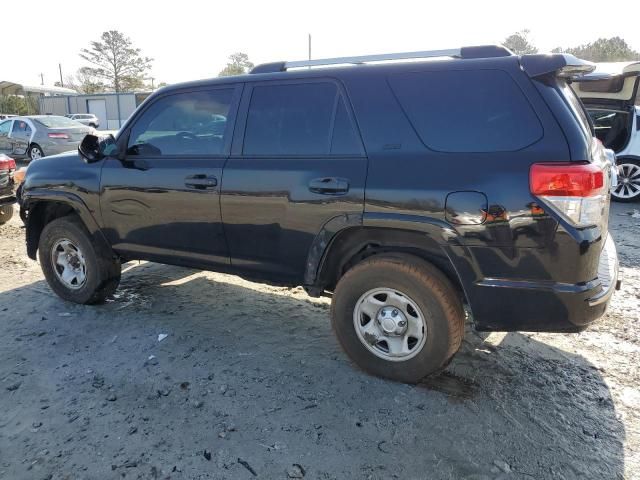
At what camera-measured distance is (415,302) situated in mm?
2941

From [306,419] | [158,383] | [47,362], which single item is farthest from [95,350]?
[306,419]

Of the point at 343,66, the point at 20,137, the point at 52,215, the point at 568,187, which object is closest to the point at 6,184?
the point at 52,215

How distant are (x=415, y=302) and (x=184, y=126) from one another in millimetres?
2254

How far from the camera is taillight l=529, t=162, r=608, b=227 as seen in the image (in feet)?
8.11

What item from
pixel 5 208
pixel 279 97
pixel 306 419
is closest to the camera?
pixel 306 419

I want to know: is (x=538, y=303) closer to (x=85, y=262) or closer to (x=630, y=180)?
(x=85, y=262)

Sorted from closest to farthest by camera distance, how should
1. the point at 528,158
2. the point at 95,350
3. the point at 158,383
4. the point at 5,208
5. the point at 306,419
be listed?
the point at 528,158 → the point at 306,419 → the point at 158,383 → the point at 95,350 → the point at 5,208

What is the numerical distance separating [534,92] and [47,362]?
3.60m

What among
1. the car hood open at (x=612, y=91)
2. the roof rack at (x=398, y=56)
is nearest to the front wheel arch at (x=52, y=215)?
the roof rack at (x=398, y=56)

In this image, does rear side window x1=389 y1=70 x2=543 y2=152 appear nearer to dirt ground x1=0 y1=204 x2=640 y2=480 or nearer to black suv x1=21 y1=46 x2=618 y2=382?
black suv x1=21 y1=46 x2=618 y2=382

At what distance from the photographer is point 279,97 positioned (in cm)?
339

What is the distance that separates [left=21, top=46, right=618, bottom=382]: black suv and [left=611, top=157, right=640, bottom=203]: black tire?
258 inches

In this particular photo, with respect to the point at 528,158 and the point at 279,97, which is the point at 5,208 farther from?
the point at 528,158

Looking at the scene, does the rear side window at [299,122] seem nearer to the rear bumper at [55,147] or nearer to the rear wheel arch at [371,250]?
the rear wheel arch at [371,250]
